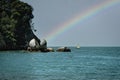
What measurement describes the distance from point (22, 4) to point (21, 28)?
1198cm

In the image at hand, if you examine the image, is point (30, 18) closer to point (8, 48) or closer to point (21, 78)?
point (8, 48)

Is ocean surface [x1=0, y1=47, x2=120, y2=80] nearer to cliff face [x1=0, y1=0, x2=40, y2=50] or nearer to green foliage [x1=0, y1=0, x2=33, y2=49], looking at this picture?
cliff face [x1=0, y1=0, x2=40, y2=50]

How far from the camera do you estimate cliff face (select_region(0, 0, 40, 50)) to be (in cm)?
15200

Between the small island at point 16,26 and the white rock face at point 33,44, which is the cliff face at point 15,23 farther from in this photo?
the white rock face at point 33,44

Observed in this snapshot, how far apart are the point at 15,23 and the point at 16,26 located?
12.6 ft

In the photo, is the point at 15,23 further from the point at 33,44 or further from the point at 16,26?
the point at 33,44

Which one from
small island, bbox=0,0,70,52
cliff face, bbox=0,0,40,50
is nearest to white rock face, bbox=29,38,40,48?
small island, bbox=0,0,70,52

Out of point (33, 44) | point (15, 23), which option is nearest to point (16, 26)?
point (15, 23)

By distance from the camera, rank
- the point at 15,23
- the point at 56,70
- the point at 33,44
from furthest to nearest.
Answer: the point at 15,23, the point at 33,44, the point at 56,70

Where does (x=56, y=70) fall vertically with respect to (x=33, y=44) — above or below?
below

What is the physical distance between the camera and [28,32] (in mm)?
173000

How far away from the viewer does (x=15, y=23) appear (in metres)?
156

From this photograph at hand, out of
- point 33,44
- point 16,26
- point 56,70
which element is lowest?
point 56,70

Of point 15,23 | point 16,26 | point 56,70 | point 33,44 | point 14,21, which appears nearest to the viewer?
point 56,70
